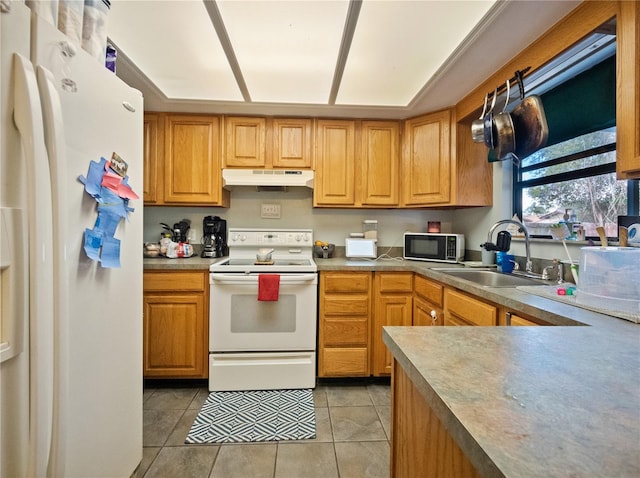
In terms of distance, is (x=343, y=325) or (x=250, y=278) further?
(x=343, y=325)

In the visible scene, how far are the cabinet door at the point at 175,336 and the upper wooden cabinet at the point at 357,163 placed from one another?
51.8 inches

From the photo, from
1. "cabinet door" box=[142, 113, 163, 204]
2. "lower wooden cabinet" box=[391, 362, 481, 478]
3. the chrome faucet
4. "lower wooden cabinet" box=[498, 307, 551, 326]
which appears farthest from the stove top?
"lower wooden cabinet" box=[391, 362, 481, 478]

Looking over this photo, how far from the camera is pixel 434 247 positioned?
2521 mm

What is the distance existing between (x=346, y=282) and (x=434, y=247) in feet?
2.94

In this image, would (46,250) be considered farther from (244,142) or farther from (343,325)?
(244,142)

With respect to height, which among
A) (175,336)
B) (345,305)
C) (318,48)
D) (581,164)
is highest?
(318,48)

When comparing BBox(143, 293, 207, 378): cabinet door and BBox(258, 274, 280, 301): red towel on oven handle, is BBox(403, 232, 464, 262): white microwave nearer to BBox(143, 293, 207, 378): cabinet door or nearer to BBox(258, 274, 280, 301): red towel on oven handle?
BBox(258, 274, 280, 301): red towel on oven handle

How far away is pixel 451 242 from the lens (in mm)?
2422

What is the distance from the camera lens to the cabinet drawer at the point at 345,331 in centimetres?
220

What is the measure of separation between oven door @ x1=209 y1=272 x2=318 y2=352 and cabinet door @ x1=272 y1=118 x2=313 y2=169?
101 centimetres

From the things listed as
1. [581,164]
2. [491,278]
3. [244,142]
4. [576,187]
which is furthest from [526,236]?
[244,142]

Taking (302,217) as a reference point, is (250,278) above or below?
below

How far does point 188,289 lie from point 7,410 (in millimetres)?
1459

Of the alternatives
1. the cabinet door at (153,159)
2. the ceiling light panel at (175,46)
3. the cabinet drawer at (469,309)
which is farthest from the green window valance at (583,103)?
the cabinet door at (153,159)
